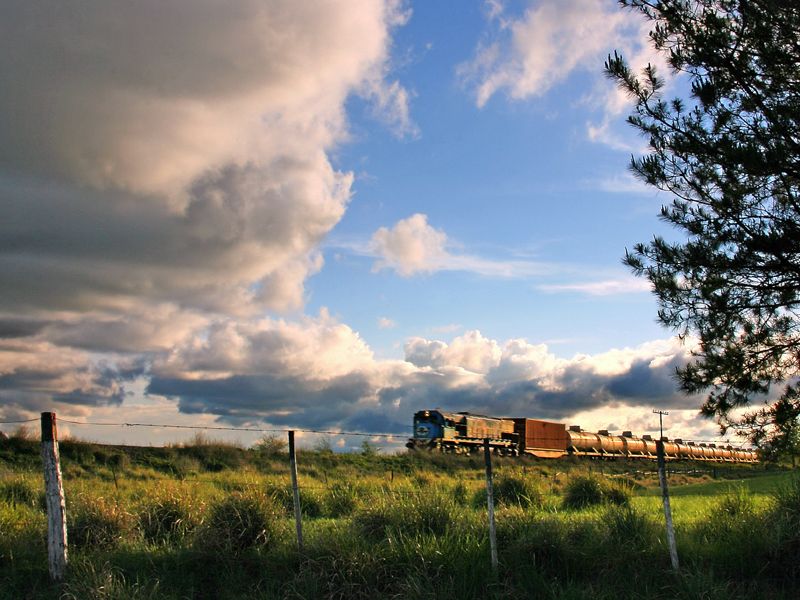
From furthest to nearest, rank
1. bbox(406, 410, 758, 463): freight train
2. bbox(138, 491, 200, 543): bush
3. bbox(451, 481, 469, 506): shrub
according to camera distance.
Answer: bbox(406, 410, 758, 463): freight train
bbox(451, 481, 469, 506): shrub
bbox(138, 491, 200, 543): bush

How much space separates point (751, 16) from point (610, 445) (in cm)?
4737

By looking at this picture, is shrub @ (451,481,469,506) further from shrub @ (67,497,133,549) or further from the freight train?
the freight train

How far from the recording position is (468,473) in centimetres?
3206

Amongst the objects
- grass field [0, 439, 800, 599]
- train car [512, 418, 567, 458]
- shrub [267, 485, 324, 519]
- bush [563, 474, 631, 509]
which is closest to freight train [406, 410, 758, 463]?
train car [512, 418, 567, 458]


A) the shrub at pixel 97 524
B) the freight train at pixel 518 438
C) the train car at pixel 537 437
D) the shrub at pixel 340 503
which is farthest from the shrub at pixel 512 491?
the train car at pixel 537 437

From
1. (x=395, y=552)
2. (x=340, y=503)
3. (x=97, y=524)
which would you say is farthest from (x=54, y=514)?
(x=340, y=503)

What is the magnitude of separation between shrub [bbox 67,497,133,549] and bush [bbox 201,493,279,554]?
1307 mm

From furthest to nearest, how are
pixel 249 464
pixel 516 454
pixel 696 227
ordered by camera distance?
1. pixel 516 454
2. pixel 249 464
3. pixel 696 227

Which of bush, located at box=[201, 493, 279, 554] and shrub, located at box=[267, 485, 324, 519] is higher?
bush, located at box=[201, 493, 279, 554]

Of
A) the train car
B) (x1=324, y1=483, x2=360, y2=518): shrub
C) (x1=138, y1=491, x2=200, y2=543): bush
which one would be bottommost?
the train car

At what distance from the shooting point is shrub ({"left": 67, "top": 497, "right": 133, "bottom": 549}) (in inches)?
393

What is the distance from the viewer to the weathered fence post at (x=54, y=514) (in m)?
8.68

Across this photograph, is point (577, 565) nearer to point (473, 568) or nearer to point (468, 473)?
point (473, 568)

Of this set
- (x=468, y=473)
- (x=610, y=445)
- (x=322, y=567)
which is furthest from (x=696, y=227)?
(x=610, y=445)
